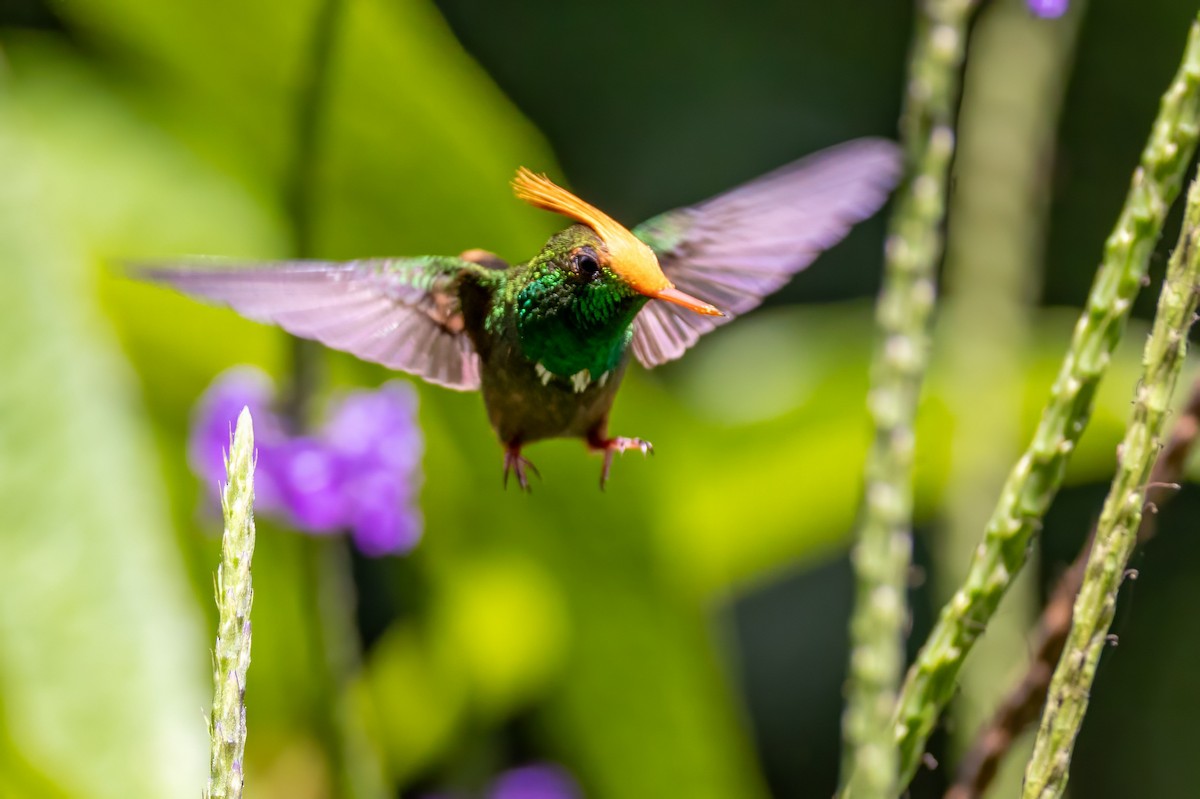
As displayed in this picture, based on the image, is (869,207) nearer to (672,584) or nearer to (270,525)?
(672,584)

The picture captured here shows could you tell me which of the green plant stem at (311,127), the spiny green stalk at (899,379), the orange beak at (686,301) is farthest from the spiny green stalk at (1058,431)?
the green plant stem at (311,127)

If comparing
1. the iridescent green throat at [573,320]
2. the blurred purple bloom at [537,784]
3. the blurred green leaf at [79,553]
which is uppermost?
the iridescent green throat at [573,320]

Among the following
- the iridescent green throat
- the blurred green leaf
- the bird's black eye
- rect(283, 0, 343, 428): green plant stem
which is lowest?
the blurred green leaf

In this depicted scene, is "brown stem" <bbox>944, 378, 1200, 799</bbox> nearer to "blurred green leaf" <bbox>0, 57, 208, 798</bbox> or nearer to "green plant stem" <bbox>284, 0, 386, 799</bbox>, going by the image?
"green plant stem" <bbox>284, 0, 386, 799</bbox>

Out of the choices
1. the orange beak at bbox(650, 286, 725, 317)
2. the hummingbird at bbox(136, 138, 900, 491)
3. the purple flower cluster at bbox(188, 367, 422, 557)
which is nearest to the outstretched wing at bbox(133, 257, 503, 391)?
the hummingbird at bbox(136, 138, 900, 491)

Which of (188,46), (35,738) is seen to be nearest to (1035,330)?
(188,46)

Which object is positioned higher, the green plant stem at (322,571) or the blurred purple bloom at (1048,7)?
the blurred purple bloom at (1048,7)

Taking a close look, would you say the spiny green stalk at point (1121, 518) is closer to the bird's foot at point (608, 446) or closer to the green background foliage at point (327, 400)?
the bird's foot at point (608, 446)

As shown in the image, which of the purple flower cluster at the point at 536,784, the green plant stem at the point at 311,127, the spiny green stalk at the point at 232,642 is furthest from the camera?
the purple flower cluster at the point at 536,784
